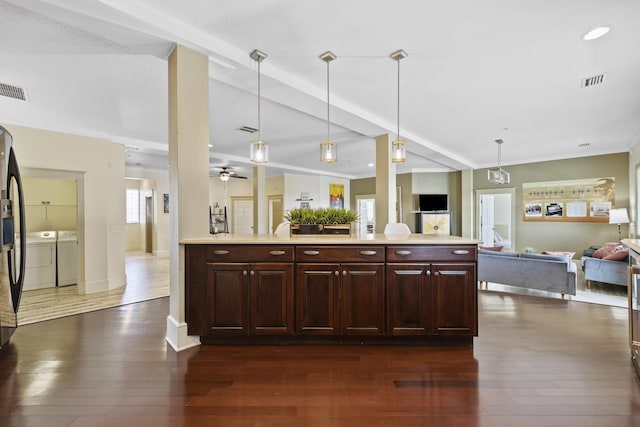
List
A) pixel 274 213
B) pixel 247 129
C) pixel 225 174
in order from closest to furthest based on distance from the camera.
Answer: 1. pixel 247 129
2. pixel 225 174
3. pixel 274 213

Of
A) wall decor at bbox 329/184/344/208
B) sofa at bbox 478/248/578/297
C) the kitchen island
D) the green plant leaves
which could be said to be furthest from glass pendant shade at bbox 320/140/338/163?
wall decor at bbox 329/184/344/208

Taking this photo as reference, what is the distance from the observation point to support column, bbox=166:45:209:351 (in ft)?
8.71

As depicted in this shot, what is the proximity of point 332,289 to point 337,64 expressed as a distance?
218 cm

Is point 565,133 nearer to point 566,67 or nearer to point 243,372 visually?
point 566,67

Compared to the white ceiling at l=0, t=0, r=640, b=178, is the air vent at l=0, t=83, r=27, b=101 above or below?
below

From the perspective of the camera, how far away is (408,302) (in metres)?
2.67

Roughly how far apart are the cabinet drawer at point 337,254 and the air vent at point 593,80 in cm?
309

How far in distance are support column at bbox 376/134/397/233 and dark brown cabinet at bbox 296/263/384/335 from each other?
271cm

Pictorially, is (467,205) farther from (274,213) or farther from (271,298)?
(271,298)

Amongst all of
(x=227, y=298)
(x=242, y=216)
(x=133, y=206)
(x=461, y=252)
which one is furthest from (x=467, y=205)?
(x=133, y=206)

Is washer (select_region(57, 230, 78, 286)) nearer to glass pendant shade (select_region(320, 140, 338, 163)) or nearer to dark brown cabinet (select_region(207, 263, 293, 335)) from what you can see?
dark brown cabinet (select_region(207, 263, 293, 335))

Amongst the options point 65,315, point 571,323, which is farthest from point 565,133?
point 65,315

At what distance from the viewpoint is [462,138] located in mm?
5949

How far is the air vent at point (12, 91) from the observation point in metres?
3.42
